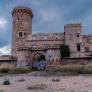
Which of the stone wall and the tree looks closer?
the stone wall

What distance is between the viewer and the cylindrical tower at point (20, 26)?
50.9 meters

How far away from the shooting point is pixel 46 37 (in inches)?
1982

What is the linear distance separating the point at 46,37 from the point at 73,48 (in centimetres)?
774

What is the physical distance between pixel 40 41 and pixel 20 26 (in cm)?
646

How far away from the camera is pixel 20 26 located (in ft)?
170

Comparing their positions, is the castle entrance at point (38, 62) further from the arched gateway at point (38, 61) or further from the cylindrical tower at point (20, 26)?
the cylindrical tower at point (20, 26)

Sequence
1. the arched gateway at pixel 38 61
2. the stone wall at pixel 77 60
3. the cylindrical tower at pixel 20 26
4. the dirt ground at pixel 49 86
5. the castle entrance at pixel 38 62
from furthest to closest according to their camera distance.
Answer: the cylindrical tower at pixel 20 26
the arched gateway at pixel 38 61
the castle entrance at pixel 38 62
the stone wall at pixel 77 60
the dirt ground at pixel 49 86

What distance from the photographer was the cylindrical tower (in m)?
50.9

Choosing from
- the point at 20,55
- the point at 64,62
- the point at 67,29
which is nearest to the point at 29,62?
the point at 20,55

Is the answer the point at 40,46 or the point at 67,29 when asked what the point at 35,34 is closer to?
the point at 40,46

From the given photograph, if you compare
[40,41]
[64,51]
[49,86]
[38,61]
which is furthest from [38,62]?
[49,86]

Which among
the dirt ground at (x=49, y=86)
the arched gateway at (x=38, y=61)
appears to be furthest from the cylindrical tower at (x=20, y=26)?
the dirt ground at (x=49, y=86)

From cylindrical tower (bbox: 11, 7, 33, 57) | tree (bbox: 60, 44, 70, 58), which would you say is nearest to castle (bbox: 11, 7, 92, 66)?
cylindrical tower (bbox: 11, 7, 33, 57)

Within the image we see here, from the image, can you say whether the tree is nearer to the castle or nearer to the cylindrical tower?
the castle
